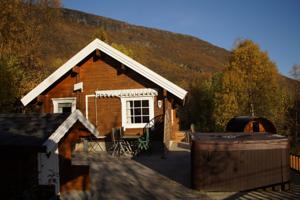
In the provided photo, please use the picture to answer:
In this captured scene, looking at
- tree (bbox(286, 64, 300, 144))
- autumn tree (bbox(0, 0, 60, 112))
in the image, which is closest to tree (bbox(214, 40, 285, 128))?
tree (bbox(286, 64, 300, 144))

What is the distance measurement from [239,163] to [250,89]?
2305 centimetres

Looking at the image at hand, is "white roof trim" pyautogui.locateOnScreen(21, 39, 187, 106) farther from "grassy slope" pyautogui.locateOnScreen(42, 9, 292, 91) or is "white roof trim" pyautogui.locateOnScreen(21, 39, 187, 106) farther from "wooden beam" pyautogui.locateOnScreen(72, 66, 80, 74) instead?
"grassy slope" pyautogui.locateOnScreen(42, 9, 292, 91)

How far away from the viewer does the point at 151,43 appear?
529 ft

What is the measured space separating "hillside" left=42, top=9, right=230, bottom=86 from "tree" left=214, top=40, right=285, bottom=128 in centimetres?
6524

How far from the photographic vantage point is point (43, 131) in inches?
275

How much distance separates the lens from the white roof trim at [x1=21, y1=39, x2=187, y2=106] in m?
15.7

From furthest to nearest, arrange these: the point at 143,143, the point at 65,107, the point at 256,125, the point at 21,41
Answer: the point at 21,41, the point at 65,107, the point at 256,125, the point at 143,143

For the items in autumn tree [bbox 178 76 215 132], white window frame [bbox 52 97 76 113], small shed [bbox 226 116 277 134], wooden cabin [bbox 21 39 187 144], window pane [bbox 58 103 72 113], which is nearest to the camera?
wooden cabin [bbox 21 39 187 144]

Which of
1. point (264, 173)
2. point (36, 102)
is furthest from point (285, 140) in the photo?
point (36, 102)

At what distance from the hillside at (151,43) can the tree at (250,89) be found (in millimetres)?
65243

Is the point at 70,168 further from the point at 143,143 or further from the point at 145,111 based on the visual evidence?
the point at 145,111

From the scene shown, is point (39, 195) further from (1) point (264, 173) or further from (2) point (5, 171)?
(1) point (264, 173)

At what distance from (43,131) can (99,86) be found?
10.4 m

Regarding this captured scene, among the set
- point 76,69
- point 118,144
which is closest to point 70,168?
point 118,144
